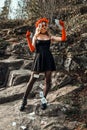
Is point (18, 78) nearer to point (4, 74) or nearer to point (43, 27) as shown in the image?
point (4, 74)

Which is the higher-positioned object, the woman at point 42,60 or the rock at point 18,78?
the woman at point 42,60

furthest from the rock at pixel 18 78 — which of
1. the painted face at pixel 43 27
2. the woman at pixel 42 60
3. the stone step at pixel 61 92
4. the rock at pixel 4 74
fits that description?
the painted face at pixel 43 27

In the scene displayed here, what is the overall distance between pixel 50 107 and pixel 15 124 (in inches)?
37.3

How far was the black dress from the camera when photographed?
8.37 m

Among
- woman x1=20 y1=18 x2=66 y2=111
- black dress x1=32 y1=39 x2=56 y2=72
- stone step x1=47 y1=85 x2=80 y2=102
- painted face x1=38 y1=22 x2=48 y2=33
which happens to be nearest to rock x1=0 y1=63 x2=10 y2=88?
stone step x1=47 y1=85 x2=80 y2=102

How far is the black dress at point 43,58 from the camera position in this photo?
8367 millimetres

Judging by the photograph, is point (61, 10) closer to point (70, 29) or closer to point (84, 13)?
point (84, 13)

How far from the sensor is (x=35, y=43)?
848cm

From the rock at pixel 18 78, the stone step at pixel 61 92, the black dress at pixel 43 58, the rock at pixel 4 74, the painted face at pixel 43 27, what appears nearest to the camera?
the black dress at pixel 43 58

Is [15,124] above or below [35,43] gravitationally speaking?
below

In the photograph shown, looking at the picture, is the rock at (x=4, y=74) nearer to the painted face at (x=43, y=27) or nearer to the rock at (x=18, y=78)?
the rock at (x=18, y=78)

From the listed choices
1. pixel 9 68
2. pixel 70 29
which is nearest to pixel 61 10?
pixel 70 29

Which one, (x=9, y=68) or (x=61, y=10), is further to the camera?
(x=61, y=10)

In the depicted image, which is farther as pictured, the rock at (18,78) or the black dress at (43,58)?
the rock at (18,78)
